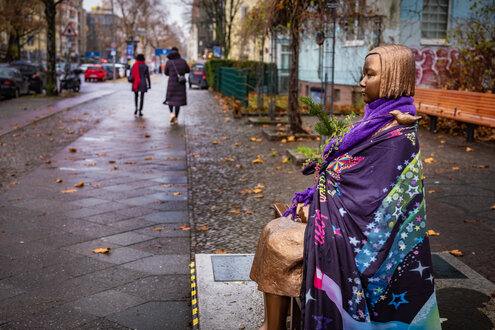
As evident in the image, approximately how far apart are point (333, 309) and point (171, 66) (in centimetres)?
1333

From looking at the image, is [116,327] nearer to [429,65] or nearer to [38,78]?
[429,65]

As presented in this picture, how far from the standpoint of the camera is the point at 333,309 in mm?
2643

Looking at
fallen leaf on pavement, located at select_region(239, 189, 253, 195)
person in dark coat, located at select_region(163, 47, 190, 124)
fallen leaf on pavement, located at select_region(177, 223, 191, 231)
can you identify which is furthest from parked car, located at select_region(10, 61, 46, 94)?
fallen leaf on pavement, located at select_region(177, 223, 191, 231)

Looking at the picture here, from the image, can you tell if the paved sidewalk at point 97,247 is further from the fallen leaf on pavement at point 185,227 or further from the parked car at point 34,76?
the parked car at point 34,76

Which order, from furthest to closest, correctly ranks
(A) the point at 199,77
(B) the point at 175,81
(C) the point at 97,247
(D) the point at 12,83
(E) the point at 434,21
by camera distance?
(A) the point at 199,77
(D) the point at 12,83
(E) the point at 434,21
(B) the point at 175,81
(C) the point at 97,247

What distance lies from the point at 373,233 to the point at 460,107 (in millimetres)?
10659

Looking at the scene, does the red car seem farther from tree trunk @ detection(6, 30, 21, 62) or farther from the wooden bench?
the wooden bench

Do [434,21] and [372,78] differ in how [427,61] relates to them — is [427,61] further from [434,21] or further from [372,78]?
[372,78]

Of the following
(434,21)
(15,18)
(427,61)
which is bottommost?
(427,61)

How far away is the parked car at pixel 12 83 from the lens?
78.8 ft

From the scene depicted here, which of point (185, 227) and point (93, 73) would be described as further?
point (93, 73)

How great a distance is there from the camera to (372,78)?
106 inches

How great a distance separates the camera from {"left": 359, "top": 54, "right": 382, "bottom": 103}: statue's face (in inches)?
105

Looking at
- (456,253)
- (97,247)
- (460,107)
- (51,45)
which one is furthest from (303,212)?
(51,45)
